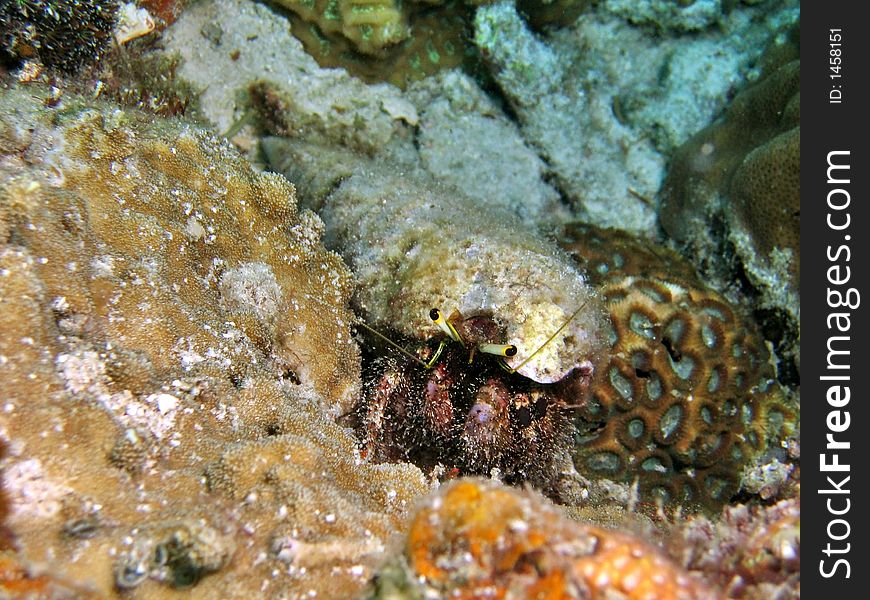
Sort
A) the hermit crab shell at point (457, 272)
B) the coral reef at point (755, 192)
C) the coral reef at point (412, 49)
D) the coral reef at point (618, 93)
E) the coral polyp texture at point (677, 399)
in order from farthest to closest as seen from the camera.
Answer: the coral reef at point (618, 93)
the coral reef at point (412, 49)
the coral reef at point (755, 192)
the coral polyp texture at point (677, 399)
the hermit crab shell at point (457, 272)

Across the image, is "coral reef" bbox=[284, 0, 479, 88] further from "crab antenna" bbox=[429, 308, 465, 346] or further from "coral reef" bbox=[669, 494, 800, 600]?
"coral reef" bbox=[669, 494, 800, 600]

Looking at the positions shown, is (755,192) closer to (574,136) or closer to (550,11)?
(574,136)

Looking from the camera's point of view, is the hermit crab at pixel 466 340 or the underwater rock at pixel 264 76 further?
the underwater rock at pixel 264 76

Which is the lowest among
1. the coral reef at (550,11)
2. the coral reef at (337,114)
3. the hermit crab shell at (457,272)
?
the hermit crab shell at (457,272)

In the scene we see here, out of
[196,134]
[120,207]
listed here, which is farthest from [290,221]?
[120,207]

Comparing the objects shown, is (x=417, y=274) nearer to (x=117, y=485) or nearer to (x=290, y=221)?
(x=290, y=221)

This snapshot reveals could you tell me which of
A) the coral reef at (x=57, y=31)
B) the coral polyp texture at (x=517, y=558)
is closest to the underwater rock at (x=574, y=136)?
the coral reef at (x=57, y=31)

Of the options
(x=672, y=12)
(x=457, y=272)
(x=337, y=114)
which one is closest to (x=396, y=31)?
(x=337, y=114)

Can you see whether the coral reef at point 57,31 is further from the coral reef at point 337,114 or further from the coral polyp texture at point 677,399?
the coral polyp texture at point 677,399
